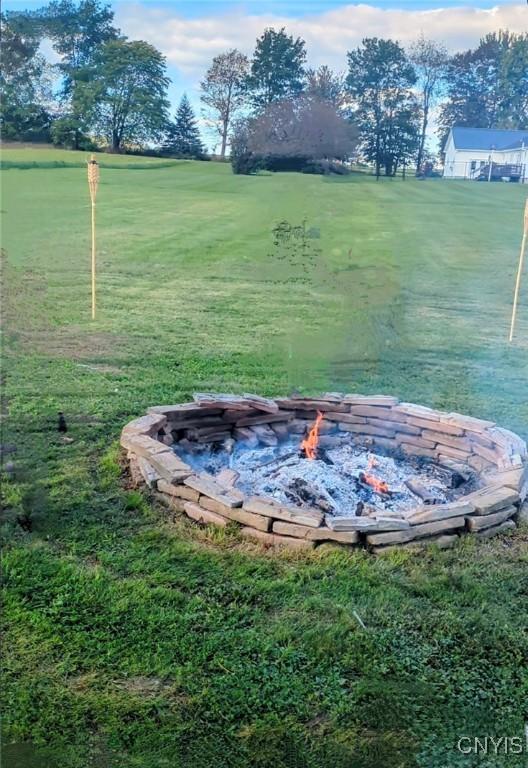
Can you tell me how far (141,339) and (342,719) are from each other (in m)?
4.20

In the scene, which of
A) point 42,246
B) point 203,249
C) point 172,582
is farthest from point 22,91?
point 172,582

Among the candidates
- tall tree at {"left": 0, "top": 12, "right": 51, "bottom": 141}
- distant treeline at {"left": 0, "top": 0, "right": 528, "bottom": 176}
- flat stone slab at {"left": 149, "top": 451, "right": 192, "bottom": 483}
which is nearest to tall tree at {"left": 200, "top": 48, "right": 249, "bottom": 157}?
distant treeline at {"left": 0, "top": 0, "right": 528, "bottom": 176}

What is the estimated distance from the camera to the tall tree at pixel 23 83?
16.1 ft

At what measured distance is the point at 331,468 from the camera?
3.58m

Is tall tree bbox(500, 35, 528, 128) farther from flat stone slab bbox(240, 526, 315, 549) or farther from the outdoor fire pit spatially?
flat stone slab bbox(240, 526, 315, 549)


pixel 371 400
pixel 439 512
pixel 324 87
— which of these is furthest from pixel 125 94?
pixel 439 512

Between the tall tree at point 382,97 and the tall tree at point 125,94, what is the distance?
1.47 metres

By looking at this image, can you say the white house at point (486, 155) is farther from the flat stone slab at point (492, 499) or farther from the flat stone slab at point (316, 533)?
the flat stone slab at point (316, 533)

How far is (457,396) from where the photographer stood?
200 inches

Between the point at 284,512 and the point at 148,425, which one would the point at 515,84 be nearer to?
the point at 148,425

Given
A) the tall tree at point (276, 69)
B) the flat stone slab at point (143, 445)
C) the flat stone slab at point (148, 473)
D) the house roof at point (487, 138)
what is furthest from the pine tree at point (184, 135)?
the flat stone slab at point (148, 473)

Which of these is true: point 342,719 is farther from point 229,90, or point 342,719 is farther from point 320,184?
point 229,90

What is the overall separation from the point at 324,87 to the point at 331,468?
3.10 meters

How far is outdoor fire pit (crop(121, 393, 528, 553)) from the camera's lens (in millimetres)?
2826
